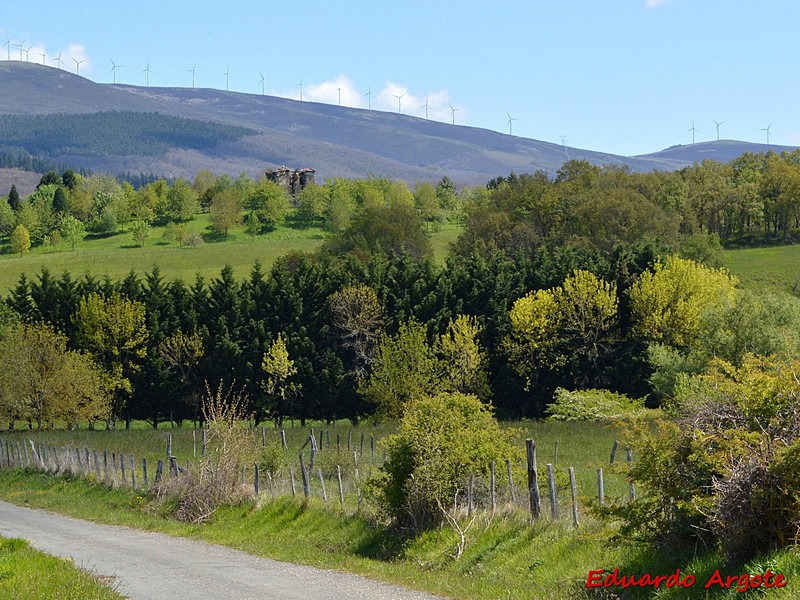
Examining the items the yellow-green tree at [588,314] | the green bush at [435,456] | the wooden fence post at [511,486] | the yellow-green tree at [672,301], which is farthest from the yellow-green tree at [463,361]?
the wooden fence post at [511,486]

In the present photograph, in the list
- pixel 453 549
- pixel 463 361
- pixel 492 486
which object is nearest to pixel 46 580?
pixel 453 549

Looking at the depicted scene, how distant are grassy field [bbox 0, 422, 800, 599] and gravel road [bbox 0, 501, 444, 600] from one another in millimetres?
735

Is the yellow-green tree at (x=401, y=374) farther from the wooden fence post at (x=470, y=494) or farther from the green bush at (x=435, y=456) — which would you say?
the wooden fence post at (x=470, y=494)

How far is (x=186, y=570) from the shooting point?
20250 mm

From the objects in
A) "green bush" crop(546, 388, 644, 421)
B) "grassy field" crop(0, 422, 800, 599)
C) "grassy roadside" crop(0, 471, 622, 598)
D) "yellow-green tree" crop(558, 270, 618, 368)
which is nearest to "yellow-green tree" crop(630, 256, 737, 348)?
"yellow-green tree" crop(558, 270, 618, 368)

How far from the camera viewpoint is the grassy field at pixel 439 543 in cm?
1520

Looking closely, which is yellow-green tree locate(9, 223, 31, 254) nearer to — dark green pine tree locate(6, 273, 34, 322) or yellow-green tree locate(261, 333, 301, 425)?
dark green pine tree locate(6, 273, 34, 322)

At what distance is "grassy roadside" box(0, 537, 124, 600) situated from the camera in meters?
15.9

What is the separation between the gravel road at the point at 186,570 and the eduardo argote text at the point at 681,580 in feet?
9.62

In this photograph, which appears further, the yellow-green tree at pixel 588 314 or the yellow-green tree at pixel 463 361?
the yellow-green tree at pixel 588 314

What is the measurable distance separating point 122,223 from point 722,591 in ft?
593

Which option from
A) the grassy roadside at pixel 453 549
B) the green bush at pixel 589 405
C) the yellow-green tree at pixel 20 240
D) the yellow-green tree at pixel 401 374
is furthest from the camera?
the yellow-green tree at pixel 20 240

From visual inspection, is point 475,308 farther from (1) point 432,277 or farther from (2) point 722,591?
(2) point 722,591

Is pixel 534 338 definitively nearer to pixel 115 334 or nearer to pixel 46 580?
pixel 115 334
